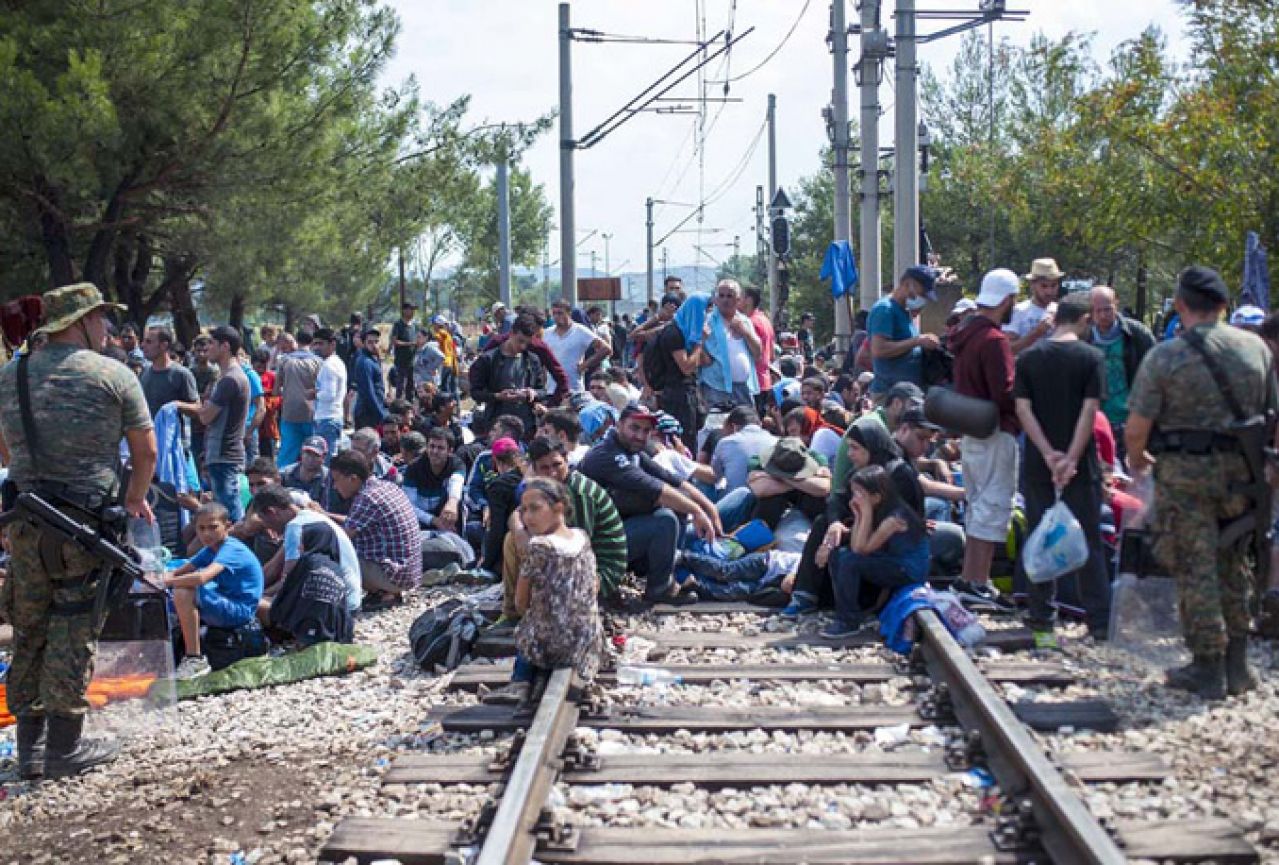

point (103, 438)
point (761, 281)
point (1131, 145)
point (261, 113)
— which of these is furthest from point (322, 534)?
point (761, 281)

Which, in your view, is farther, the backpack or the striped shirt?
the striped shirt

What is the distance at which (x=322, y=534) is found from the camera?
9320 mm

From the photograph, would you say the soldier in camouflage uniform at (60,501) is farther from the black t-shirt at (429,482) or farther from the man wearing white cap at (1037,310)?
the man wearing white cap at (1037,310)

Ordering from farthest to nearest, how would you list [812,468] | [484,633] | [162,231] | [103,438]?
[162,231]
[812,468]
[484,633]
[103,438]

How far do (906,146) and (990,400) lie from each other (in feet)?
28.3

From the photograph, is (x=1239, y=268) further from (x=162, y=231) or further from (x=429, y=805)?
(x=162, y=231)

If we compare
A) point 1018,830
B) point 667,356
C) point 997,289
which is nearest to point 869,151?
point 667,356

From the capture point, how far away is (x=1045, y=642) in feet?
25.8

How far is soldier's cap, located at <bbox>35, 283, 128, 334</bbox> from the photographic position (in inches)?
268

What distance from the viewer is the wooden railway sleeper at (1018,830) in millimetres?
4898

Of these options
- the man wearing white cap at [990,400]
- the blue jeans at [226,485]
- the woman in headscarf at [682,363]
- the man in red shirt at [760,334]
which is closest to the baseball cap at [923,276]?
the man wearing white cap at [990,400]

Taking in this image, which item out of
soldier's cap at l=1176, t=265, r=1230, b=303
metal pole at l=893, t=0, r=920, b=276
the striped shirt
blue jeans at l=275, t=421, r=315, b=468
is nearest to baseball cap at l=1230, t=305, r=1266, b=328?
soldier's cap at l=1176, t=265, r=1230, b=303

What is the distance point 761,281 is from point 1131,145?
3729 cm

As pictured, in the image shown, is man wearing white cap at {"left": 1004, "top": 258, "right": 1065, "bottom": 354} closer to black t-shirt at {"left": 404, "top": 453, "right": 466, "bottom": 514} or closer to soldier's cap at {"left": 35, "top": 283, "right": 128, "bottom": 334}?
black t-shirt at {"left": 404, "top": 453, "right": 466, "bottom": 514}
